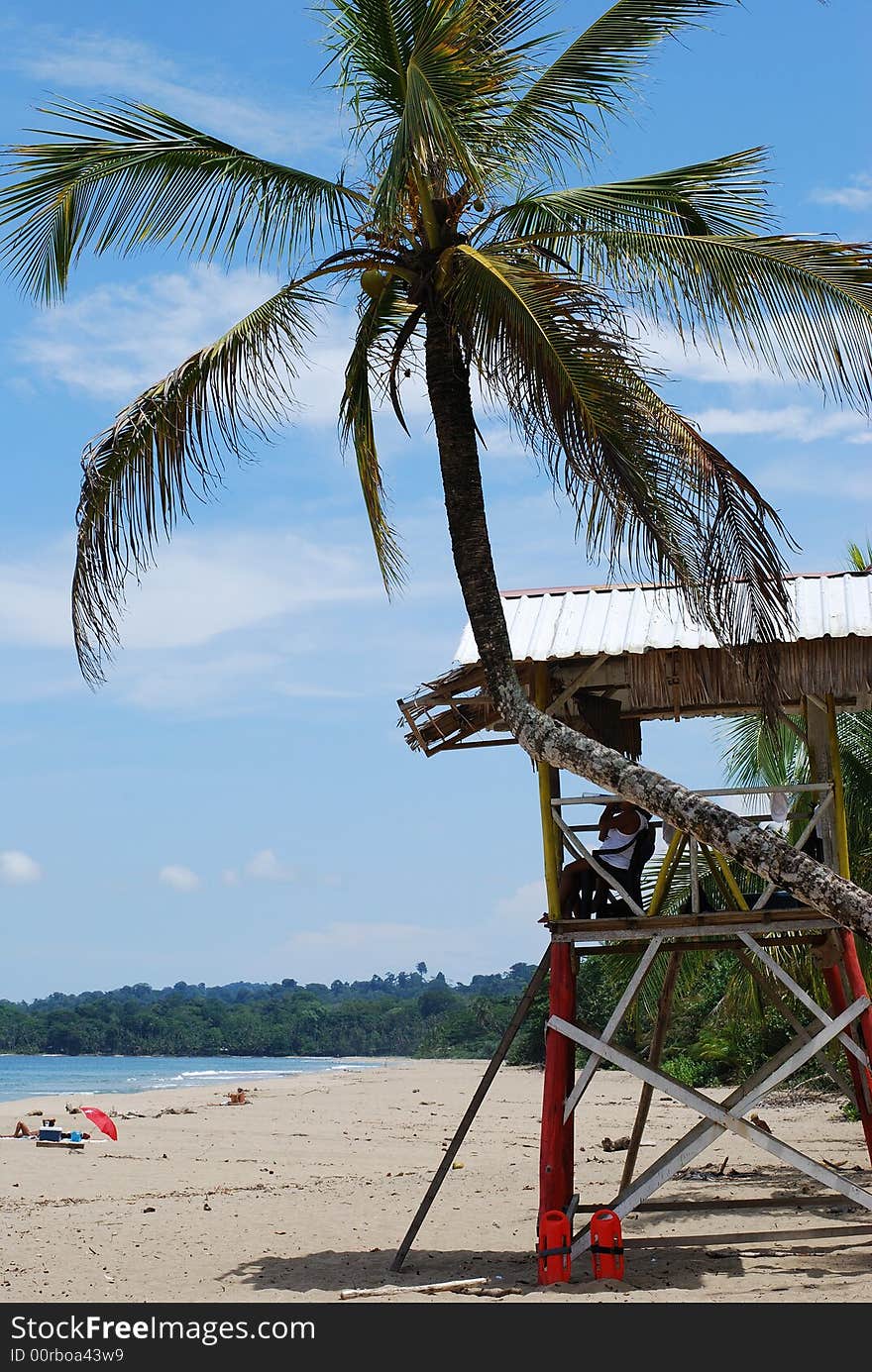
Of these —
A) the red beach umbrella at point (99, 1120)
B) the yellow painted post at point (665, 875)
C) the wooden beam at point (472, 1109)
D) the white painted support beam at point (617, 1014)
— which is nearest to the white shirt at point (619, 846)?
the yellow painted post at point (665, 875)

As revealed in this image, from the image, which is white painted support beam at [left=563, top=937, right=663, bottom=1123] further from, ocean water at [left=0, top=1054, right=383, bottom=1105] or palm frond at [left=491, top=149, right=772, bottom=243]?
ocean water at [left=0, top=1054, right=383, bottom=1105]

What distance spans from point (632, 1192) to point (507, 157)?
750 centimetres

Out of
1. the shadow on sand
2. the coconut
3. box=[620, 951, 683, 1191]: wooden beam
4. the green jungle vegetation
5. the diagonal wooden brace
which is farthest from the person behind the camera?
the green jungle vegetation

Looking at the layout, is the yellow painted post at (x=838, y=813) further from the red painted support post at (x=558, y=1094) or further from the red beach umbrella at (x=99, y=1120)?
the red beach umbrella at (x=99, y=1120)

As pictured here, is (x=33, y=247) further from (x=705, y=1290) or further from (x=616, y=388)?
(x=705, y=1290)

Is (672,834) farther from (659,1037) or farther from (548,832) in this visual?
(659,1037)

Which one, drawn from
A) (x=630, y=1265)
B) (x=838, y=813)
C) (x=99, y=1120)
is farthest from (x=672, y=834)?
(x=99, y=1120)

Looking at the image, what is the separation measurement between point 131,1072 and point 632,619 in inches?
3000

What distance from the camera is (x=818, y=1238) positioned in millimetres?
11844

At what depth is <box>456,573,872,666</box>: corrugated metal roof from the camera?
10.8 metres

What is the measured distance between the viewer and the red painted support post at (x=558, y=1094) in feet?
33.9

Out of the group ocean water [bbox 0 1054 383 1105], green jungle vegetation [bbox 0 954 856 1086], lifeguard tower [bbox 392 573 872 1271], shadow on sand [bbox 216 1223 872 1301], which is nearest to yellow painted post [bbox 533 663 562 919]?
lifeguard tower [bbox 392 573 872 1271]

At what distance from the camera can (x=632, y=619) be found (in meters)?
11.3

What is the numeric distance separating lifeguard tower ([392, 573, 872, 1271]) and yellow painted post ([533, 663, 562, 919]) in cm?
1
